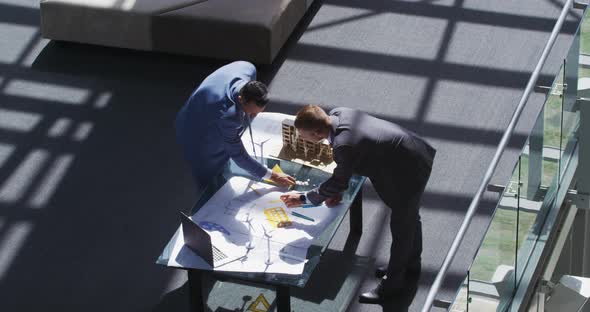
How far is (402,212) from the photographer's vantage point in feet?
20.4

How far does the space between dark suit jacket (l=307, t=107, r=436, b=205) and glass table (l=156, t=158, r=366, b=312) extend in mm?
279

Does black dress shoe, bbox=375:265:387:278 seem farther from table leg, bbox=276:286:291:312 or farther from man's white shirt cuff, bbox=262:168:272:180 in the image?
man's white shirt cuff, bbox=262:168:272:180

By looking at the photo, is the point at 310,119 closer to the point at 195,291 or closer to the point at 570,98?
the point at 195,291

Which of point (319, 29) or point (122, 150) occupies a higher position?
point (319, 29)

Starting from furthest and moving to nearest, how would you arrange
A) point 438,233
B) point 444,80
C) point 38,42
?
point 38,42, point 444,80, point 438,233

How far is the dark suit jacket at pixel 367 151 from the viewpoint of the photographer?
5.84m

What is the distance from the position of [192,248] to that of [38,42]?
489cm

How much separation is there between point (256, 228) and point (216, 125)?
757mm

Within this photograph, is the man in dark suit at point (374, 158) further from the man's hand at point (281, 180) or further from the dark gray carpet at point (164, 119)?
the dark gray carpet at point (164, 119)

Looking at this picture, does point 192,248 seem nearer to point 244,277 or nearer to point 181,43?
point 244,277

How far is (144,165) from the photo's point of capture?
26.9ft

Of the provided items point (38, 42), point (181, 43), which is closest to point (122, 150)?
point (181, 43)

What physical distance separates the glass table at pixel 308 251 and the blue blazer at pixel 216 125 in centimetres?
16

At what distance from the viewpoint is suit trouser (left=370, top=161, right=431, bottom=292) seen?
19.9 feet
